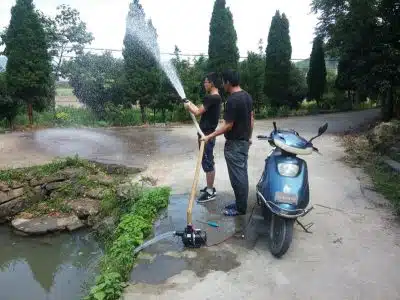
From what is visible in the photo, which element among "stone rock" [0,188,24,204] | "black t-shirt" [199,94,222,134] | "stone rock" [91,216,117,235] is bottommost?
"stone rock" [91,216,117,235]

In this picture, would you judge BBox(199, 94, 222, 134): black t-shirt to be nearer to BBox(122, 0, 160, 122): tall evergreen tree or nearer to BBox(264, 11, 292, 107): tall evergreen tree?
BBox(122, 0, 160, 122): tall evergreen tree

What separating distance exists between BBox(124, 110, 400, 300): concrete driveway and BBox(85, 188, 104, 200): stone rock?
4.66 feet

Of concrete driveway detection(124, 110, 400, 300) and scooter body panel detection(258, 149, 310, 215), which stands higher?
scooter body panel detection(258, 149, 310, 215)

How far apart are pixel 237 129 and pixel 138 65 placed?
11.5 metres

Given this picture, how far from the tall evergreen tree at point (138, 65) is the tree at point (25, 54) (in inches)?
122

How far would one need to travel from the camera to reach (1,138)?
1098cm

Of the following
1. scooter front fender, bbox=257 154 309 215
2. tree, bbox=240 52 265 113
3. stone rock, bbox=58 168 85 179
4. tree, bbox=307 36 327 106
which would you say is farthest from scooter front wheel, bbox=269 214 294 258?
tree, bbox=307 36 327 106

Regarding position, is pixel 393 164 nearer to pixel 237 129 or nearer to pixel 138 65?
pixel 237 129

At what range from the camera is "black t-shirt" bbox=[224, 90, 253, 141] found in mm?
4238

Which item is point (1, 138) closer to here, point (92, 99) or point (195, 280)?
point (92, 99)

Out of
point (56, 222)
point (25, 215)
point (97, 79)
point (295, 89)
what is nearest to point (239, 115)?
point (56, 222)

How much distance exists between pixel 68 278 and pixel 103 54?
47.5ft

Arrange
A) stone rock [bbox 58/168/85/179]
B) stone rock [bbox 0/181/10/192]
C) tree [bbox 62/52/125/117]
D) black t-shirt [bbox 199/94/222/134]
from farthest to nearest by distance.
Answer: tree [bbox 62/52/125/117] → stone rock [bbox 58/168/85/179] → stone rock [bbox 0/181/10/192] → black t-shirt [bbox 199/94/222/134]

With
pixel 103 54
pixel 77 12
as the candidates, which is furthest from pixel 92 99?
Answer: pixel 77 12
